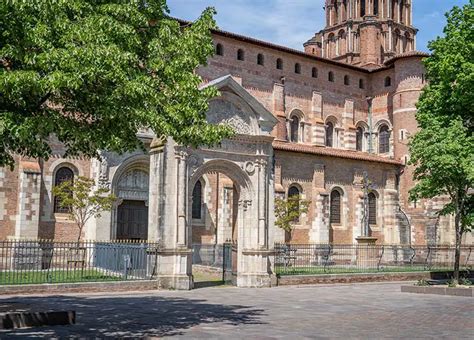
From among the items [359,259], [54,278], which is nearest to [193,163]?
[54,278]

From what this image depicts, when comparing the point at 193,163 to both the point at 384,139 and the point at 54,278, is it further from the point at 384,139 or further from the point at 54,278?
the point at 384,139

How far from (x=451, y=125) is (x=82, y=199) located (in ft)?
55.0

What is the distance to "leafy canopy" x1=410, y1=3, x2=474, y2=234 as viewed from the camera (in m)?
21.7

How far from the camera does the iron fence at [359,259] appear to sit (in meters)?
27.1

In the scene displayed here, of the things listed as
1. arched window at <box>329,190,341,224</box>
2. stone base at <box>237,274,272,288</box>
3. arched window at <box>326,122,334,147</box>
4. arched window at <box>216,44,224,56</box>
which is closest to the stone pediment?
stone base at <box>237,274,272,288</box>

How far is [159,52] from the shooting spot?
11.6 meters

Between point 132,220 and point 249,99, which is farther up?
point 249,99

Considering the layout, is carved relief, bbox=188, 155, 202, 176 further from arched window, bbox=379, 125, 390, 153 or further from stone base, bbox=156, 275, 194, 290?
arched window, bbox=379, 125, 390, 153

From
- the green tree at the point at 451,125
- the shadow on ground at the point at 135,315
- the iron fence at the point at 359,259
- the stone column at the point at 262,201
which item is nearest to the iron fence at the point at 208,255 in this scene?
the iron fence at the point at 359,259

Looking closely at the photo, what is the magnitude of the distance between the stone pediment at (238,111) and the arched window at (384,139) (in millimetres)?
26585

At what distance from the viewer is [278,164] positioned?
37.0m

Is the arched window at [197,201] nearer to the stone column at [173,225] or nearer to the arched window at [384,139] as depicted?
the stone column at [173,225]

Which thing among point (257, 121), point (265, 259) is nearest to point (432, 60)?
point (257, 121)

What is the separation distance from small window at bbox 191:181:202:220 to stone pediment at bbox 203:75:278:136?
40.6 feet
